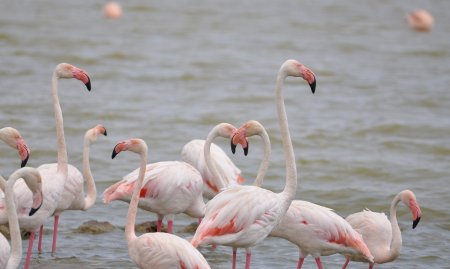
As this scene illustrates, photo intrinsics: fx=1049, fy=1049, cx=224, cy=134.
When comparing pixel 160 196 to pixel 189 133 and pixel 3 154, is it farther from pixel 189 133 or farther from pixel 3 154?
pixel 189 133

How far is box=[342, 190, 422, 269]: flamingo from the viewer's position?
7367mm

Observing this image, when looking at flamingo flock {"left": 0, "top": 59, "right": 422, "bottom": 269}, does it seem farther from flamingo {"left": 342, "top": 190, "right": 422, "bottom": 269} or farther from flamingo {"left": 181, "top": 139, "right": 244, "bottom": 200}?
flamingo {"left": 181, "top": 139, "right": 244, "bottom": 200}

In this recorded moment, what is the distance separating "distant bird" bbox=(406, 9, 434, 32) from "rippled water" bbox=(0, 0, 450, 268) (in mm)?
189

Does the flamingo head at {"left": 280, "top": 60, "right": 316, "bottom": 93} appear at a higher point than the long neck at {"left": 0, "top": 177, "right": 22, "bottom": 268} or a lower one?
higher

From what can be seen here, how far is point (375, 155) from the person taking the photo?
12758 millimetres

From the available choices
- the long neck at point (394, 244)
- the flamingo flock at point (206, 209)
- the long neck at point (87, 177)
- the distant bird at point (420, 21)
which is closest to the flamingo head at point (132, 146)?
the flamingo flock at point (206, 209)

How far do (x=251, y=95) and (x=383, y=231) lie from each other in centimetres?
906

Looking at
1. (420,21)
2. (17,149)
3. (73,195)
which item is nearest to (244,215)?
(17,149)

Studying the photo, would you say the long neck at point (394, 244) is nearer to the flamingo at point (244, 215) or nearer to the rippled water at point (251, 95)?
the rippled water at point (251, 95)

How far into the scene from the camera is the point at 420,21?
2247 centimetres

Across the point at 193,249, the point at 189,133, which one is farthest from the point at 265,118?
the point at 193,249

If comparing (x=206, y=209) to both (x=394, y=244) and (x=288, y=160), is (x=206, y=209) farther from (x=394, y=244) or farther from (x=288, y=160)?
(x=394, y=244)

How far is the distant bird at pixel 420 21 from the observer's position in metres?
22.1

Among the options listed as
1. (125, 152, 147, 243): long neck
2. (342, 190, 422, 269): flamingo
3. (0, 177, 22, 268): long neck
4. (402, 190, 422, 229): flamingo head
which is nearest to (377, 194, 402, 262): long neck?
(342, 190, 422, 269): flamingo
